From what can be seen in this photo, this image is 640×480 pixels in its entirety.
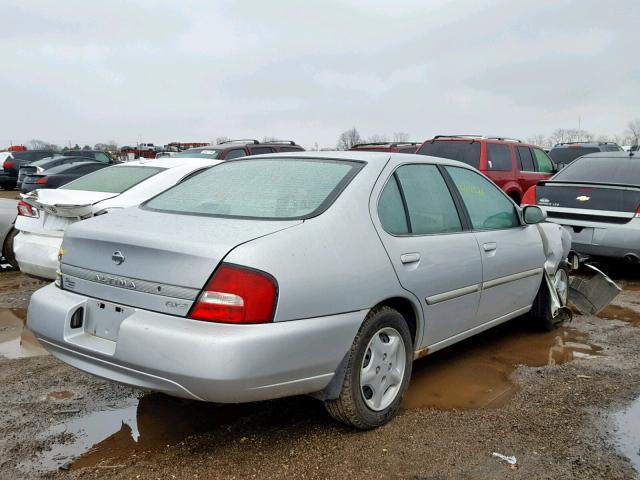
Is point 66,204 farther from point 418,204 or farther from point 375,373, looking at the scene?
point 375,373

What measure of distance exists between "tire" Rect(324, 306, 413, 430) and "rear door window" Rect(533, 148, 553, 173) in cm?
919

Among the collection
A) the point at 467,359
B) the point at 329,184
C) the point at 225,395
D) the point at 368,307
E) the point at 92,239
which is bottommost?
the point at 467,359

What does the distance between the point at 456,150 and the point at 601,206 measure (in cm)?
355

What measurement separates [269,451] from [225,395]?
1.91ft

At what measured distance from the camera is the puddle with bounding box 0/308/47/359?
468 cm

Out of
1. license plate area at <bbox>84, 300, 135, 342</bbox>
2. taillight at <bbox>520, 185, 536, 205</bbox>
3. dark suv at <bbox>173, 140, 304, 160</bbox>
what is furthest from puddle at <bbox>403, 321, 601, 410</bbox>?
dark suv at <bbox>173, 140, 304, 160</bbox>

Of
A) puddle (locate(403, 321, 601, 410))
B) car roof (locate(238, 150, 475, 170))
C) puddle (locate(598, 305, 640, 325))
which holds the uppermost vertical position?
car roof (locate(238, 150, 475, 170))

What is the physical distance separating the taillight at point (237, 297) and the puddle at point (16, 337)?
2632 mm

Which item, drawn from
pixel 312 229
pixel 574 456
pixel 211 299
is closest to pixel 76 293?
pixel 211 299

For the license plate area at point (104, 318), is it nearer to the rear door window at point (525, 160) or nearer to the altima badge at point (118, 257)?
the altima badge at point (118, 257)

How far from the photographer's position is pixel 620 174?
7.64 metres

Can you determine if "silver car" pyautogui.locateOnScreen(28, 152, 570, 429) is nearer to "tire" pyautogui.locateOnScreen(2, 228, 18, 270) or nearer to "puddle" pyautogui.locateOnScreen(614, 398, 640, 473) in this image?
"puddle" pyautogui.locateOnScreen(614, 398, 640, 473)

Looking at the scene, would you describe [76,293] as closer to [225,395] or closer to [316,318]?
[225,395]

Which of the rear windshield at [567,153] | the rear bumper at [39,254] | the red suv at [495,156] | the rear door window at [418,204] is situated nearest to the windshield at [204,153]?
the red suv at [495,156]
